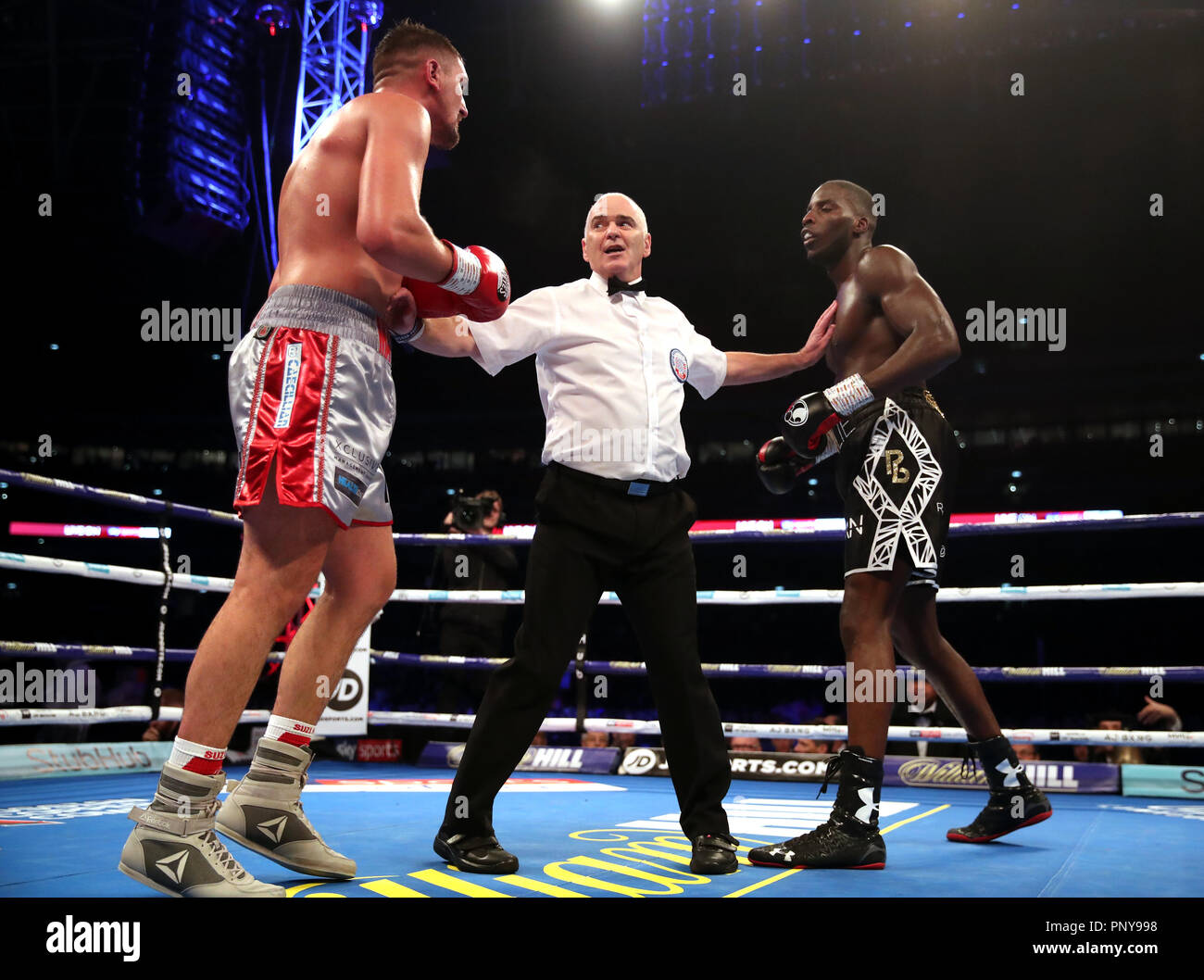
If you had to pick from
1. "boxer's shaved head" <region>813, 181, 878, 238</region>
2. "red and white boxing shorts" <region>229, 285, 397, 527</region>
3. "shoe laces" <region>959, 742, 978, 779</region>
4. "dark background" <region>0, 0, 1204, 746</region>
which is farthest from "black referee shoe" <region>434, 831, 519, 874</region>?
"dark background" <region>0, 0, 1204, 746</region>

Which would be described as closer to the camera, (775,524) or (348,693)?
(348,693)

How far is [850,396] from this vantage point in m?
1.93

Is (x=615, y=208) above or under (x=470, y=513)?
above

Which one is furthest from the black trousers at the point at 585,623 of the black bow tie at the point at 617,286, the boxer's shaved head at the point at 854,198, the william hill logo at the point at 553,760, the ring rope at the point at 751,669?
the william hill logo at the point at 553,760

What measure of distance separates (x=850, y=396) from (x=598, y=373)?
51 cm

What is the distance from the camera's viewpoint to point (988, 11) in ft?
21.0

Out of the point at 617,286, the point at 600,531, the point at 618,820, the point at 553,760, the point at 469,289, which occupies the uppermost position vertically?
the point at 617,286

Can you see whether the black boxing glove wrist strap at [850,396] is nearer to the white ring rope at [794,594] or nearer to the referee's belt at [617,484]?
the referee's belt at [617,484]

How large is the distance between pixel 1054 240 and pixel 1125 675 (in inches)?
330

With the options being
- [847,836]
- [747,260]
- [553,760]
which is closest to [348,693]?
[553,760]

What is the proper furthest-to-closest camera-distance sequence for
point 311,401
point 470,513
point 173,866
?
point 470,513
point 311,401
point 173,866

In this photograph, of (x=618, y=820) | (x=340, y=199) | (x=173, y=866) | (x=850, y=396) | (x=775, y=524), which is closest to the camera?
(x=173, y=866)

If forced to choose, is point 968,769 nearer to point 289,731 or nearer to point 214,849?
point 289,731
